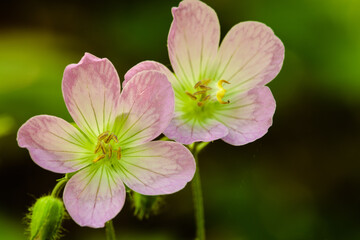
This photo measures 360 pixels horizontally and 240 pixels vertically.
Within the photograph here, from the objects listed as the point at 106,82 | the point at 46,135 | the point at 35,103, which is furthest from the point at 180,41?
the point at 35,103

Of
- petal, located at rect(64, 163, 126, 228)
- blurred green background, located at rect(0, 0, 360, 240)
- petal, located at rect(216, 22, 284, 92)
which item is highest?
petal, located at rect(216, 22, 284, 92)

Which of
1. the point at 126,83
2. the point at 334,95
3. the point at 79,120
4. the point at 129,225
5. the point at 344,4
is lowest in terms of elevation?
the point at 129,225

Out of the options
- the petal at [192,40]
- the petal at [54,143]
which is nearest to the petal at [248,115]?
the petal at [192,40]

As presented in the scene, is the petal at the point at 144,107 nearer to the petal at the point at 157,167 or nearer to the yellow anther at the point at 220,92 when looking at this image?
the petal at the point at 157,167

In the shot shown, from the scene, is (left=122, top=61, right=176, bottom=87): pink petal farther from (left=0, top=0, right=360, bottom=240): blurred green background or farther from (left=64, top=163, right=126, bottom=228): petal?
(left=0, top=0, right=360, bottom=240): blurred green background

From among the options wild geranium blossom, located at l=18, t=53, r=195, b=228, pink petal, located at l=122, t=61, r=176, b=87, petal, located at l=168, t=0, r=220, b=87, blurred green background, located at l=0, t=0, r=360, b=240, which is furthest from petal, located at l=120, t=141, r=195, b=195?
blurred green background, located at l=0, t=0, r=360, b=240

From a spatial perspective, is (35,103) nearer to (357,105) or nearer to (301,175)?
(301,175)

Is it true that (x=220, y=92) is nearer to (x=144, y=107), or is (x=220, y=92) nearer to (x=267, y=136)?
(x=144, y=107)
